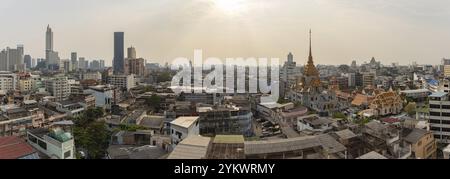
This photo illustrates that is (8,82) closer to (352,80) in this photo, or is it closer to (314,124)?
(314,124)

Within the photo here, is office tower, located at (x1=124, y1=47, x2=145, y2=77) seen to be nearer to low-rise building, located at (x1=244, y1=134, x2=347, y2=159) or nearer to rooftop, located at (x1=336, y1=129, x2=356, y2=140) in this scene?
rooftop, located at (x1=336, y1=129, x2=356, y2=140)

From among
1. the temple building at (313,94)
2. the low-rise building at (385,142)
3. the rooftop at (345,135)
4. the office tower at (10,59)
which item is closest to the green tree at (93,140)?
the rooftop at (345,135)

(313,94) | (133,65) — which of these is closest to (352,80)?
(313,94)

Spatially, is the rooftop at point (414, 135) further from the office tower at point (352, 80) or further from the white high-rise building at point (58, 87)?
the office tower at point (352, 80)

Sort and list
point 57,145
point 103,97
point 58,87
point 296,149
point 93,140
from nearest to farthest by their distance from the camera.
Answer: point 296,149 → point 57,145 → point 93,140 → point 103,97 → point 58,87
